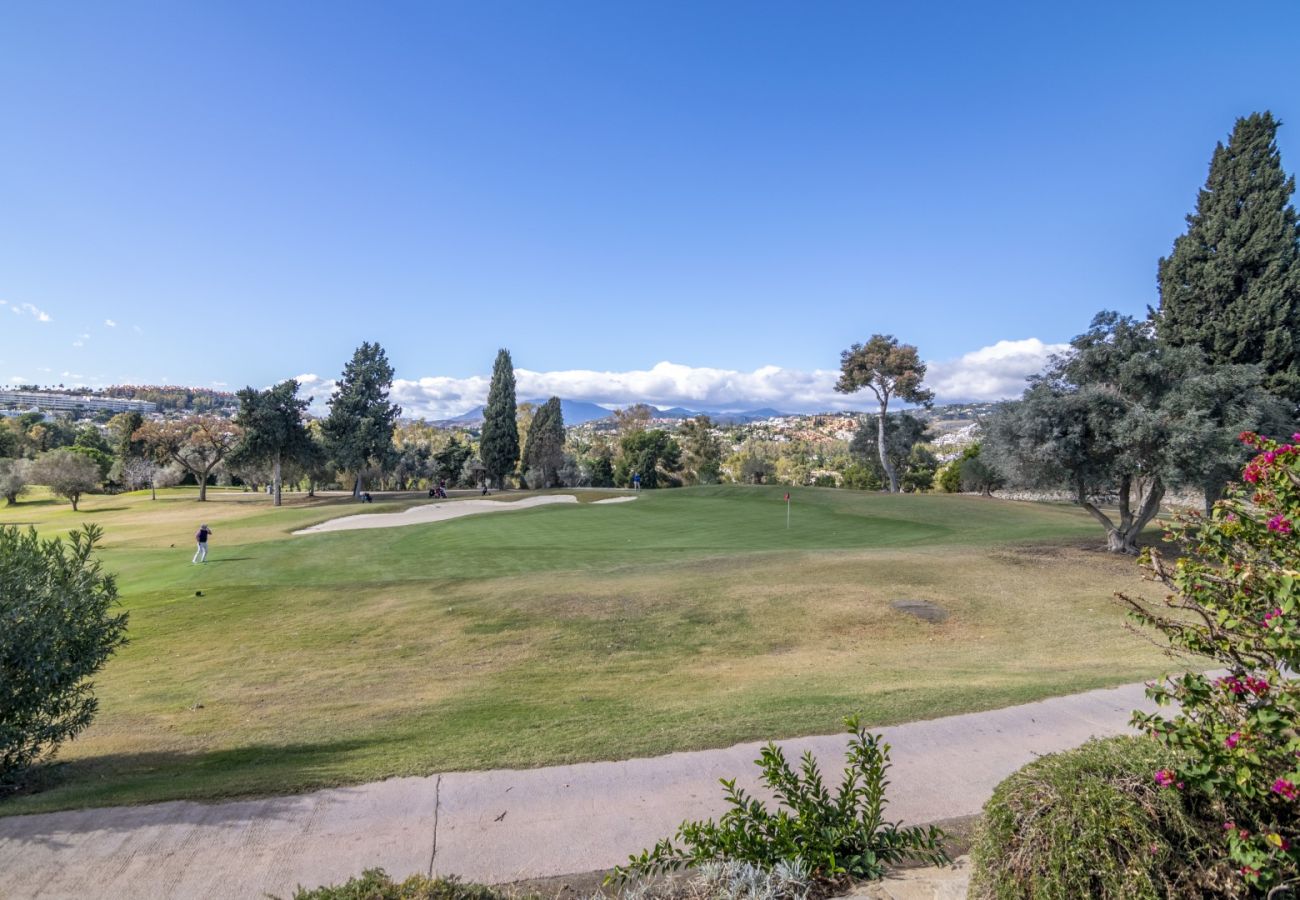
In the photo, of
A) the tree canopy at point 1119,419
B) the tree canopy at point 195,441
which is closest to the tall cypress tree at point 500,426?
the tree canopy at point 195,441

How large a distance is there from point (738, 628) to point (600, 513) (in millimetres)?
20754

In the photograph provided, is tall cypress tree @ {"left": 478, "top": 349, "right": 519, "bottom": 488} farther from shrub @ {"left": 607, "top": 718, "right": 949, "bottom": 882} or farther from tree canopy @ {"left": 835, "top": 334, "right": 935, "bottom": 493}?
shrub @ {"left": 607, "top": 718, "right": 949, "bottom": 882}

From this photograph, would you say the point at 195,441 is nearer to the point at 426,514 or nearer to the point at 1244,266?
the point at 426,514

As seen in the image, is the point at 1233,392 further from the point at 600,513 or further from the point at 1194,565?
the point at 600,513

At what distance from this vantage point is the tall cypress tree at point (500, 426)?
6056 centimetres

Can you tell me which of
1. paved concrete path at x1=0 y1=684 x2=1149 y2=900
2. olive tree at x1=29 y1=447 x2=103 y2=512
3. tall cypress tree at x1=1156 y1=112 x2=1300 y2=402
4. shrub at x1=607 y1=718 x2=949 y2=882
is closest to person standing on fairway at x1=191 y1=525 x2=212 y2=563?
paved concrete path at x1=0 y1=684 x2=1149 y2=900

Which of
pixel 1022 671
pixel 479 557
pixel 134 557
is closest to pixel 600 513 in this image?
pixel 479 557

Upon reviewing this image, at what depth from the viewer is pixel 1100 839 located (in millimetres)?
2871

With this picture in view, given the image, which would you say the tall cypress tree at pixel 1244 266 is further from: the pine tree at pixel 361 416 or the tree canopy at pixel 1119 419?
the pine tree at pixel 361 416

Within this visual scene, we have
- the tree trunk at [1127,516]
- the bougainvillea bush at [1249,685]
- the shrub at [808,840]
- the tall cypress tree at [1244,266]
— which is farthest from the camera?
the tall cypress tree at [1244,266]

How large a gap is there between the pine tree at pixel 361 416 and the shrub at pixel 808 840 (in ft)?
186

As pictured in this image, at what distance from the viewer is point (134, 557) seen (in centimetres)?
2423

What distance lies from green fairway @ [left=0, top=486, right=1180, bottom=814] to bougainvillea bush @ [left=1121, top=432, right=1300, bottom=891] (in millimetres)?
3871

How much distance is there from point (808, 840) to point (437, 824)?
113 inches
